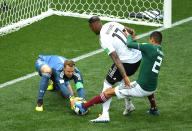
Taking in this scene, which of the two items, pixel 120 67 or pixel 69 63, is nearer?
pixel 120 67

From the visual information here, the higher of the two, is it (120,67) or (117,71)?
(120,67)

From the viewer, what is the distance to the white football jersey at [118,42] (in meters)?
7.15

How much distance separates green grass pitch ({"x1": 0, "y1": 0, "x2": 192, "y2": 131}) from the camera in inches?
288

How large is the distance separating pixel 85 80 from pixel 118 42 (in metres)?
2.37

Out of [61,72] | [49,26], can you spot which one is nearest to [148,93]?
[61,72]

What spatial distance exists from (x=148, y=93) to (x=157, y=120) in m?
0.54

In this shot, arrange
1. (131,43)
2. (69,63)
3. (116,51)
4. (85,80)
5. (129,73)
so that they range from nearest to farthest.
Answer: (131,43)
(116,51)
(129,73)
(69,63)
(85,80)

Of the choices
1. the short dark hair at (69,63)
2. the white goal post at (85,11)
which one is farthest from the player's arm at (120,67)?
the white goal post at (85,11)

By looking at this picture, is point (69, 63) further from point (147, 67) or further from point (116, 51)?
point (147, 67)

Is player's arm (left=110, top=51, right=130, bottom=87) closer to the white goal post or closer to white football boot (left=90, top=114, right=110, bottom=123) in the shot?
white football boot (left=90, top=114, right=110, bottom=123)

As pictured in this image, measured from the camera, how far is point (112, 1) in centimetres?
1434

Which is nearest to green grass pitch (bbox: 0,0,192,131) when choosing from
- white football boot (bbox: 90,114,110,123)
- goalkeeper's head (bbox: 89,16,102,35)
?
white football boot (bbox: 90,114,110,123)

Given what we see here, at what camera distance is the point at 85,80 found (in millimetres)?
9508

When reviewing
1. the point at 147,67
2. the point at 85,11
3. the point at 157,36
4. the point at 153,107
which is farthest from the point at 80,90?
the point at 85,11
